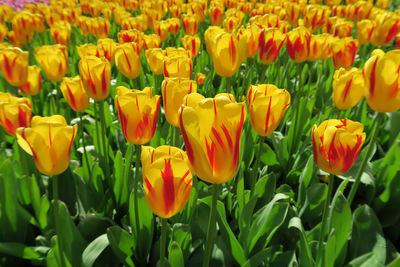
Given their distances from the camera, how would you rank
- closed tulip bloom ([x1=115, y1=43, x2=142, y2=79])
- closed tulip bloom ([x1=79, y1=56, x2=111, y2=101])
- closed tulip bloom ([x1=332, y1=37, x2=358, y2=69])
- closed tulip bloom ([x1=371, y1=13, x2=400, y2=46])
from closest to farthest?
closed tulip bloom ([x1=79, y1=56, x2=111, y2=101]), closed tulip bloom ([x1=115, y1=43, x2=142, y2=79]), closed tulip bloom ([x1=332, y1=37, x2=358, y2=69]), closed tulip bloom ([x1=371, y1=13, x2=400, y2=46])

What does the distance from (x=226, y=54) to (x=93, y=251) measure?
1.02m

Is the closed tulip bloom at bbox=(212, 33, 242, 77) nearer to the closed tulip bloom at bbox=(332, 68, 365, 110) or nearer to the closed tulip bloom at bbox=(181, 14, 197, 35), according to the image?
the closed tulip bloom at bbox=(332, 68, 365, 110)

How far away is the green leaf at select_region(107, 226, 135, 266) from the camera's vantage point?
1236 mm

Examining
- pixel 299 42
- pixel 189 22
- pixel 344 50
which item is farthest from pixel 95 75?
pixel 189 22

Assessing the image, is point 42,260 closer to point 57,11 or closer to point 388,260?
point 388,260

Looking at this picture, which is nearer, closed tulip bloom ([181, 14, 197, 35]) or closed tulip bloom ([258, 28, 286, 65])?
closed tulip bloom ([258, 28, 286, 65])

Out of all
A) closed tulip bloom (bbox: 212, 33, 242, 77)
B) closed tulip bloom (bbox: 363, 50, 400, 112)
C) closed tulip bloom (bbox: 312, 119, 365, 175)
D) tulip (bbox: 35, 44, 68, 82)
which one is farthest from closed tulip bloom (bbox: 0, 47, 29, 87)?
closed tulip bloom (bbox: 363, 50, 400, 112)

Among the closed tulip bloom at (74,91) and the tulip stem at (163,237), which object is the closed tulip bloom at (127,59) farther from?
the tulip stem at (163,237)

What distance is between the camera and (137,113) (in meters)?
1.10

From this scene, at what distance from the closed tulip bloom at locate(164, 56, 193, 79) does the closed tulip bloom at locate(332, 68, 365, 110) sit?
0.67 metres

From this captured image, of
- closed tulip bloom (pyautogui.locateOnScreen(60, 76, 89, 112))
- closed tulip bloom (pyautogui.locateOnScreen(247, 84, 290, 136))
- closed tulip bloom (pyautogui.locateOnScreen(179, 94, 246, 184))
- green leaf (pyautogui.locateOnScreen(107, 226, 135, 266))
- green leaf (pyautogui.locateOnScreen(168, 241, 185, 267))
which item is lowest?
green leaf (pyautogui.locateOnScreen(107, 226, 135, 266))

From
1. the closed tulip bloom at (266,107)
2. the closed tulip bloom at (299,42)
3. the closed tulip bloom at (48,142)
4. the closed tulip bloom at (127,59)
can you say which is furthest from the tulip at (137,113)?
the closed tulip bloom at (299,42)

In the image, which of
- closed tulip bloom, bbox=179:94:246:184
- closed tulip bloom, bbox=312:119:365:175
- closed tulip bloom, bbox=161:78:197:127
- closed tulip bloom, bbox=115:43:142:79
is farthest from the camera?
closed tulip bloom, bbox=115:43:142:79

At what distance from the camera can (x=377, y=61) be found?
1.10m
